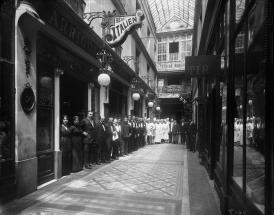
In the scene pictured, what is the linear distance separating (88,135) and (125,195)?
3.46 metres

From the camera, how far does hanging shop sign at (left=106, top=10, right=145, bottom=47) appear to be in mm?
10125

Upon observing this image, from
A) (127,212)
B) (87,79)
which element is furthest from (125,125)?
(127,212)

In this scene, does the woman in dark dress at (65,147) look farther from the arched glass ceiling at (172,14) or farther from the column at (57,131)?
the arched glass ceiling at (172,14)

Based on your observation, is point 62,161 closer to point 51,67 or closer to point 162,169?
point 51,67

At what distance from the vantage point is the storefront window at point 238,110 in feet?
14.2

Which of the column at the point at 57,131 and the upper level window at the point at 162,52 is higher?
the upper level window at the point at 162,52

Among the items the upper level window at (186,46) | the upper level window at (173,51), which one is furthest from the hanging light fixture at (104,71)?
the upper level window at (173,51)

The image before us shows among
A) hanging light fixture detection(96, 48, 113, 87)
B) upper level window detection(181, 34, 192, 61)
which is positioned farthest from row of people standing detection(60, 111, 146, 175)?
upper level window detection(181, 34, 192, 61)

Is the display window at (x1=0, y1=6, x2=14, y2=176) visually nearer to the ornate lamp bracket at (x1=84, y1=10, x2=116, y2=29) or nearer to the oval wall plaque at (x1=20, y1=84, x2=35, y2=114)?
the oval wall plaque at (x1=20, y1=84, x2=35, y2=114)

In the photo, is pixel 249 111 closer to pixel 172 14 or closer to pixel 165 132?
pixel 165 132

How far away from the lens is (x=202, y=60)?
7.61m

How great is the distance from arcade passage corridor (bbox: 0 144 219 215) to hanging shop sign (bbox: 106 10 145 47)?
5218 millimetres

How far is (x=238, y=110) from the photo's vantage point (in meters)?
4.70

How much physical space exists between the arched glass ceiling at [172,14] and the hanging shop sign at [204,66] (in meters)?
19.8
